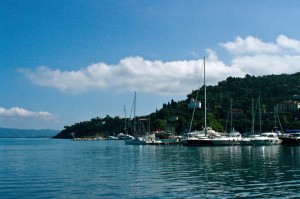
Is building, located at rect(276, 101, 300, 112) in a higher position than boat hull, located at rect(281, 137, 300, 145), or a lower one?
higher

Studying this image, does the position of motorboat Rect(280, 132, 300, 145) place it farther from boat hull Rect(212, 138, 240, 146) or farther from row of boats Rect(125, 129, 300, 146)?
boat hull Rect(212, 138, 240, 146)

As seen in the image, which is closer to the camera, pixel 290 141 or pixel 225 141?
pixel 225 141

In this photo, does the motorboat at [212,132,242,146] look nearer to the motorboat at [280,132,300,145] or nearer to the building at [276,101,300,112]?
the motorboat at [280,132,300,145]

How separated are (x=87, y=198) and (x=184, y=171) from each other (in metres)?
15.5

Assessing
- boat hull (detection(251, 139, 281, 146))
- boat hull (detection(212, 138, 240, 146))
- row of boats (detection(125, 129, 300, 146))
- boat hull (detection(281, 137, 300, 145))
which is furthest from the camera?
boat hull (detection(281, 137, 300, 145))

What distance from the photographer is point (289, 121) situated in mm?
170125

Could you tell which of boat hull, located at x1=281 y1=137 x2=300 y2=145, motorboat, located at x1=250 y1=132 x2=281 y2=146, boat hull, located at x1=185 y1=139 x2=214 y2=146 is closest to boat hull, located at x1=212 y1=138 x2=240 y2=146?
boat hull, located at x1=185 y1=139 x2=214 y2=146

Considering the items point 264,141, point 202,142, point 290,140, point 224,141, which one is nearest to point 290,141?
point 290,140

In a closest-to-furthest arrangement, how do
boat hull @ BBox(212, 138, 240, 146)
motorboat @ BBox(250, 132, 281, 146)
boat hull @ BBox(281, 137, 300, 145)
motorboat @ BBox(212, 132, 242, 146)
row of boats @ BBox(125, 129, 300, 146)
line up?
row of boats @ BBox(125, 129, 300, 146) < boat hull @ BBox(212, 138, 240, 146) < motorboat @ BBox(212, 132, 242, 146) < motorboat @ BBox(250, 132, 281, 146) < boat hull @ BBox(281, 137, 300, 145)

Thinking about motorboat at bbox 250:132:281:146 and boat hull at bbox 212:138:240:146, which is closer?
boat hull at bbox 212:138:240:146

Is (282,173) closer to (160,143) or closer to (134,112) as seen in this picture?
(160,143)

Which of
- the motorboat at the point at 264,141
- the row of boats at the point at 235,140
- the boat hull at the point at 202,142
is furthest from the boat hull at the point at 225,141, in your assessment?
the motorboat at the point at 264,141

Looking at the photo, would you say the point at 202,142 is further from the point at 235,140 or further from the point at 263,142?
the point at 263,142

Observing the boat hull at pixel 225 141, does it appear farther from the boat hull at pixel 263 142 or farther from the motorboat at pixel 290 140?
the motorboat at pixel 290 140
